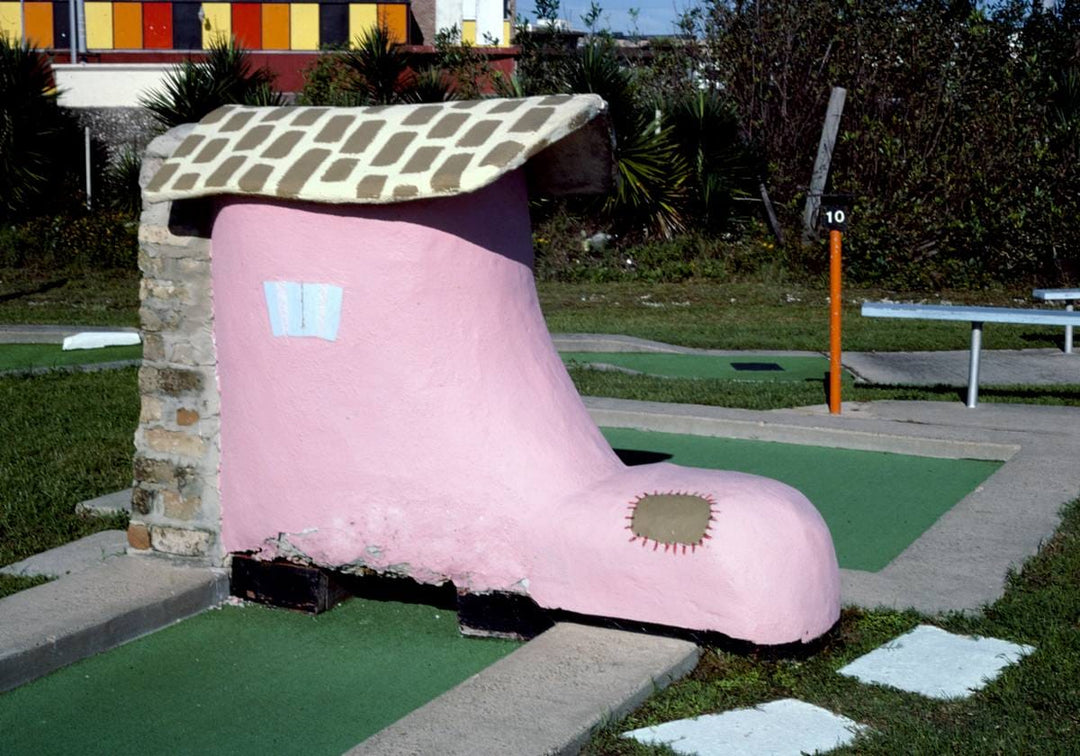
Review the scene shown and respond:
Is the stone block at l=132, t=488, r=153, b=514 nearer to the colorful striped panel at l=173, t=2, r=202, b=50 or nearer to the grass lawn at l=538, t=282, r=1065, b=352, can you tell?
the grass lawn at l=538, t=282, r=1065, b=352

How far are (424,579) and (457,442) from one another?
521 millimetres

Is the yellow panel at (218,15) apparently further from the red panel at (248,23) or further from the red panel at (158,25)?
the red panel at (158,25)

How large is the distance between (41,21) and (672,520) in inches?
1137

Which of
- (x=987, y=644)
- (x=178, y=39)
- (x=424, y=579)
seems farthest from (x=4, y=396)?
(x=178, y=39)

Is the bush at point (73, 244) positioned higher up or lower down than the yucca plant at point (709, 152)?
lower down

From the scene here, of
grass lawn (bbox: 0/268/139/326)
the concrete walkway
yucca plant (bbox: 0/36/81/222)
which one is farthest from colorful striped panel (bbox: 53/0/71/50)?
the concrete walkway

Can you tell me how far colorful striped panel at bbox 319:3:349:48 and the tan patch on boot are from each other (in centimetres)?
2490

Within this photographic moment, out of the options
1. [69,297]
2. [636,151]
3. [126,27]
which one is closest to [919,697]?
[69,297]

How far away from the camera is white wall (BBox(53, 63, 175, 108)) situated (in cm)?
2189

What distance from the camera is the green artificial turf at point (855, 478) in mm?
6094

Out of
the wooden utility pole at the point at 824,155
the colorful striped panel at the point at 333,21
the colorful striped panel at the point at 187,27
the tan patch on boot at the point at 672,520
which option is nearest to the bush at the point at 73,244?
the wooden utility pole at the point at 824,155

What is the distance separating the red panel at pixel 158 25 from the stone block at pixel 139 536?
26.2 metres

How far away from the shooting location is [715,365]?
11773mm

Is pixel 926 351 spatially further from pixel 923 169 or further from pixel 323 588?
pixel 323 588
